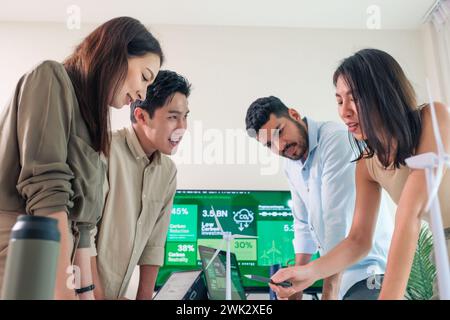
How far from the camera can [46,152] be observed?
0.83 meters

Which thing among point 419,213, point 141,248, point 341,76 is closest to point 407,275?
point 419,213

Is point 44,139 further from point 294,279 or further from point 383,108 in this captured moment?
point 383,108

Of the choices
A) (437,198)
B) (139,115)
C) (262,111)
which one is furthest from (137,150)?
(437,198)

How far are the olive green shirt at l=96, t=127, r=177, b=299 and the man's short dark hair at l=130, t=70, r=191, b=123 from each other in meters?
0.07

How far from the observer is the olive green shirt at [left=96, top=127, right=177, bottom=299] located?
3.34 ft

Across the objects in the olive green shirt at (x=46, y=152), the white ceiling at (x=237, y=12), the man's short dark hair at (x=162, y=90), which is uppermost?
the white ceiling at (x=237, y=12)

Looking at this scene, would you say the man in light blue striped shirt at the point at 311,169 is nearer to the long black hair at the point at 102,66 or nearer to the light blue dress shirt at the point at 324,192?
the light blue dress shirt at the point at 324,192

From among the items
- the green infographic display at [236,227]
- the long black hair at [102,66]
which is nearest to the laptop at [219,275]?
the green infographic display at [236,227]

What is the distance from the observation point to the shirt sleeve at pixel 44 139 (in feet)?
2.62

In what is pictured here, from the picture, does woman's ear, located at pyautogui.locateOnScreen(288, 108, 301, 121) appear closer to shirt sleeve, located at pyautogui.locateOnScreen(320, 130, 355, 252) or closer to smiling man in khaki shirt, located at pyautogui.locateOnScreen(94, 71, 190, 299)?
shirt sleeve, located at pyautogui.locateOnScreen(320, 130, 355, 252)

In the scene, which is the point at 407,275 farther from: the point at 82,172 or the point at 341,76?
the point at 82,172

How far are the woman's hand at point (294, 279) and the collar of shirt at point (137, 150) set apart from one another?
1.37ft

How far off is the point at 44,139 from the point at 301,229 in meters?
0.65

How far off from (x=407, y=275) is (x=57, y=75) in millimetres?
870
